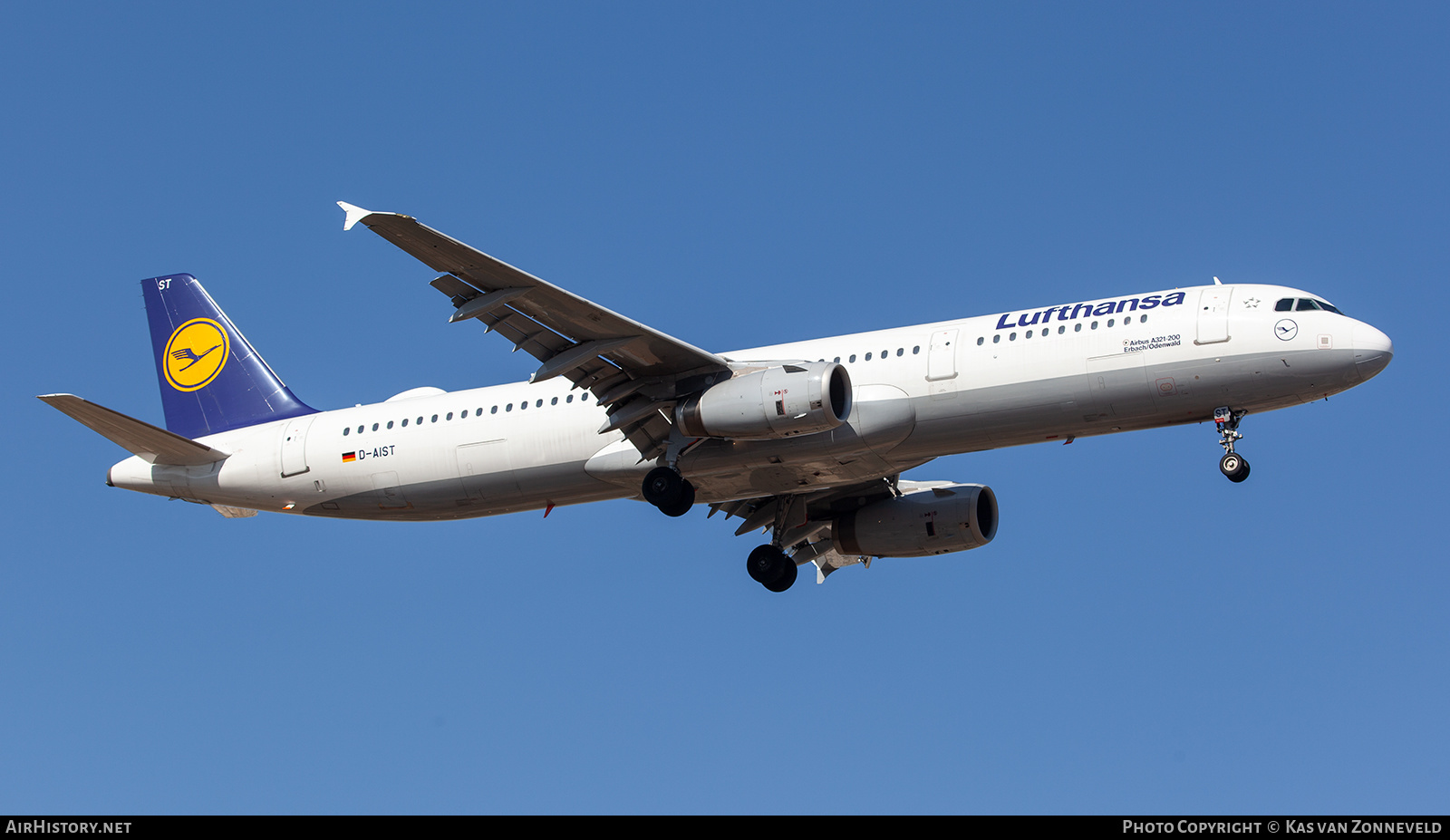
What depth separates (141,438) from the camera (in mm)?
35375

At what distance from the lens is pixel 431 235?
27203 millimetres

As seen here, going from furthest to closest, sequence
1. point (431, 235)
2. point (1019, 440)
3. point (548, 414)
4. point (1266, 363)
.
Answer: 1. point (548, 414)
2. point (1019, 440)
3. point (1266, 363)
4. point (431, 235)

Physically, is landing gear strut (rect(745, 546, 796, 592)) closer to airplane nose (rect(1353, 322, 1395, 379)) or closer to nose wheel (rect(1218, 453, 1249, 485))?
nose wheel (rect(1218, 453, 1249, 485))

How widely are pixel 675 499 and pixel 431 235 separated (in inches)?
324

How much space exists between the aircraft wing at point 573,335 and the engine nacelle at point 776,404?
1007mm

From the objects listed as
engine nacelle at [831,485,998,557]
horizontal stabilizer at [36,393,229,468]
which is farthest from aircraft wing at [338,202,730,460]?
horizontal stabilizer at [36,393,229,468]

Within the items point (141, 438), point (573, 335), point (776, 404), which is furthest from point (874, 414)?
point (141, 438)

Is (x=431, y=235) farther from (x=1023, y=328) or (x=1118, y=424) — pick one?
(x=1118, y=424)

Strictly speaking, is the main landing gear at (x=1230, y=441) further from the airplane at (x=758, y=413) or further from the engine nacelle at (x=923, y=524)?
the engine nacelle at (x=923, y=524)

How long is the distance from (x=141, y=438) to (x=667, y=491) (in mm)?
13092

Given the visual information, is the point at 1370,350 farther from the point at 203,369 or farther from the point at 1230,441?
the point at 203,369

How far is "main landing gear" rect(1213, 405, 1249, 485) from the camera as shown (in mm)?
29219

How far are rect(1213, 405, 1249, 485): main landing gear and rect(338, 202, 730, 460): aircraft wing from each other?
10.1 meters

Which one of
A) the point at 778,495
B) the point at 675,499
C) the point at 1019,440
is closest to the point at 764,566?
the point at 778,495
